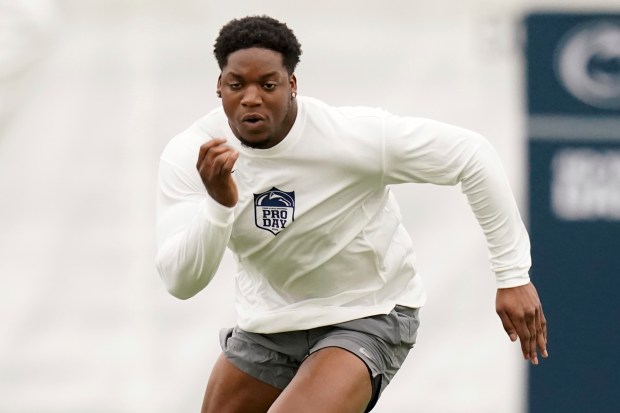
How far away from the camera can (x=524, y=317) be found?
4.93 metres

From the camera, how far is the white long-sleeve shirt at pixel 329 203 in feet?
15.9

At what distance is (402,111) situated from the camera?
7926 mm

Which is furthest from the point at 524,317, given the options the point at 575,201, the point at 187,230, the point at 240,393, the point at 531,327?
the point at 575,201

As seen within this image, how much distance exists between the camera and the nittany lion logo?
15.9 feet

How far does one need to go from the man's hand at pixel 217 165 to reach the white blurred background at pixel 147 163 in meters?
3.58

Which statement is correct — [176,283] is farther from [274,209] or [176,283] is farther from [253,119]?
[253,119]

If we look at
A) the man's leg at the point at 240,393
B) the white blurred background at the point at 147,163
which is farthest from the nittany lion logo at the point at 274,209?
the white blurred background at the point at 147,163

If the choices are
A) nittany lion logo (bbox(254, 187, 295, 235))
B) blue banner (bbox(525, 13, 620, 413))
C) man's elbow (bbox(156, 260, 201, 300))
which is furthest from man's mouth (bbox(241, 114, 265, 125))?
blue banner (bbox(525, 13, 620, 413))

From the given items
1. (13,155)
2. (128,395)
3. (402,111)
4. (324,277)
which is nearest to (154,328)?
(128,395)

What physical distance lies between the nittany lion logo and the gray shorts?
1.49 feet

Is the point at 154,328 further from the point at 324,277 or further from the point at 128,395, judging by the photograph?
the point at 324,277

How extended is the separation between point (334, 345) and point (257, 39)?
42.4 inches

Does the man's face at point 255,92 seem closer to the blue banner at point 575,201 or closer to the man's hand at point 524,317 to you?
the man's hand at point 524,317

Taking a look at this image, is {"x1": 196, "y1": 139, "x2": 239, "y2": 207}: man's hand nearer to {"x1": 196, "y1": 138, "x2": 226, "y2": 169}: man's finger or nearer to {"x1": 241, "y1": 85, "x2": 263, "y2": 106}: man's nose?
{"x1": 196, "y1": 138, "x2": 226, "y2": 169}: man's finger
